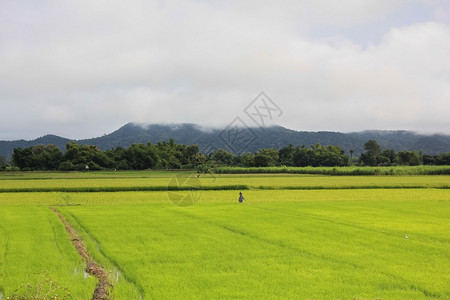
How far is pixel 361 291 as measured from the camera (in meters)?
9.03

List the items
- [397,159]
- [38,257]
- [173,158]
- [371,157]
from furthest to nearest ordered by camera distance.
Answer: [371,157], [397,159], [173,158], [38,257]

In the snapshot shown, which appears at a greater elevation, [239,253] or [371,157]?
[371,157]

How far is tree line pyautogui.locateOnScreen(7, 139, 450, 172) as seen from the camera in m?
91.6

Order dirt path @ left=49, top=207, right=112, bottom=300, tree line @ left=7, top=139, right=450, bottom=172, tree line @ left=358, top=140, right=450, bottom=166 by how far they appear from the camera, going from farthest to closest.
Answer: tree line @ left=358, top=140, right=450, bottom=166, tree line @ left=7, top=139, right=450, bottom=172, dirt path @ left=49, top=207, right=112, bottom=300

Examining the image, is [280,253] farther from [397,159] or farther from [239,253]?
[397,159]

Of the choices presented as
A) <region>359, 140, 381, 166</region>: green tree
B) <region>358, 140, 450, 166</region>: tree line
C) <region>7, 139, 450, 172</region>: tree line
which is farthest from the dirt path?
<region>359, 140, 381, 166</region>: green tree

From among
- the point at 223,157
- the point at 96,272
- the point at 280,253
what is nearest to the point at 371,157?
the point at 223,157

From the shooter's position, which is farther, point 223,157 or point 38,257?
point 223,157

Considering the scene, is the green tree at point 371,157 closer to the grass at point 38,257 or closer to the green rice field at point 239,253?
the green rice field at point 239,253

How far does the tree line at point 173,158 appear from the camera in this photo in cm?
9156

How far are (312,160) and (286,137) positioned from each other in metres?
66.9

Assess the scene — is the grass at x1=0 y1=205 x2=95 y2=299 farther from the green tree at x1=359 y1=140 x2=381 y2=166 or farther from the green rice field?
the green tree at x1=359 y1=140 x2=381 y2=166

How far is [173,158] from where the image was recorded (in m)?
116

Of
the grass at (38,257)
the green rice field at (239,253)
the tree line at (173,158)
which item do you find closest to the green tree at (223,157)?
the tree line at (173,158)
